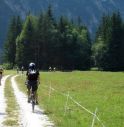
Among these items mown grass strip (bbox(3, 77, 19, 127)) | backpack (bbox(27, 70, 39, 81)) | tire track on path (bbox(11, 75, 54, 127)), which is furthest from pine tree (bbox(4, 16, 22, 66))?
tire track on path (bbox(11, 75, 54, 127))

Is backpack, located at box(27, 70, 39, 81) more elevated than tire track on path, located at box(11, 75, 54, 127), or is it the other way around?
backpack, located at box(27, 70, 39, 81)

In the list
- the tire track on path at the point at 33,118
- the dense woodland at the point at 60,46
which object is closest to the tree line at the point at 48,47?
the dense woodland at the point at 60,46

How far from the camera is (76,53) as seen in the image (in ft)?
487

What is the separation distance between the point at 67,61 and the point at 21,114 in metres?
123

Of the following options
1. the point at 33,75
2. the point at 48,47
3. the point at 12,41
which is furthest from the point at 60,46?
the point at 33,75

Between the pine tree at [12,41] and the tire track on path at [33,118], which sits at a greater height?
the pine tree at [12,41]

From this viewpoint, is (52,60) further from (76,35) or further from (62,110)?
(62,110)

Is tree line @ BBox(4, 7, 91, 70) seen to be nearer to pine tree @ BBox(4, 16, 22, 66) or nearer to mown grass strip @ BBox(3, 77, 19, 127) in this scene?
pine tree @ BBox(4, 16, 22, 66)

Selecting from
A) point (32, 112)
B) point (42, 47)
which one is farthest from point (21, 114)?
point (42, 47)

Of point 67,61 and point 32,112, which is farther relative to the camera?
point 67,61

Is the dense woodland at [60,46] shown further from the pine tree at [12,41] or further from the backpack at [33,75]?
the backpack at [33,75]

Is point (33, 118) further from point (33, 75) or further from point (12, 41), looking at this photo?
point (12, 41)

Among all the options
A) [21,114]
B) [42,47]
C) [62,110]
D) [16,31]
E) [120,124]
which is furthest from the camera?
[16,31]

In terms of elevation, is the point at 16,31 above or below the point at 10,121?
above
